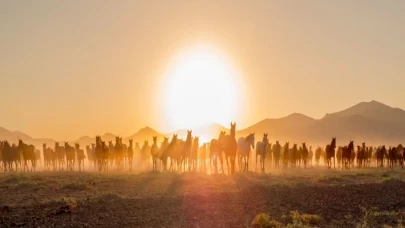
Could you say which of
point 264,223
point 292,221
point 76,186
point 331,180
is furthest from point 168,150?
point 264,223

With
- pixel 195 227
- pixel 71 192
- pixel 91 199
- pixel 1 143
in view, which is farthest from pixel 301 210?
pixel 1 143

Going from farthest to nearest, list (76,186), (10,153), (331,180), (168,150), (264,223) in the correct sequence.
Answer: (10,153) → (168,150) → (331,180) → (76,186) → (264,223)

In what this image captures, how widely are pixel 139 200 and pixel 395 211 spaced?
14.0 metres

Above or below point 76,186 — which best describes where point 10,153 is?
above

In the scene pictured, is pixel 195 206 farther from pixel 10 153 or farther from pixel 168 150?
pixel 10 153

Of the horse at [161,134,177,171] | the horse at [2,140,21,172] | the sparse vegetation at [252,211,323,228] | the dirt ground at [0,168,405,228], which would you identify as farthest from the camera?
the horse at [2,140,21,172]

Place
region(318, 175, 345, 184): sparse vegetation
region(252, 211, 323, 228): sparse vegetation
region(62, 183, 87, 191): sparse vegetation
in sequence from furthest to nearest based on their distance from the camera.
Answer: region(318, 175, 345, 184): sparse vegetation < region(62, 183, 87, 191): sparse vegetation < region(252, 211, 323, 228): sparse vegetation

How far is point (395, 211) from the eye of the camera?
18672mm

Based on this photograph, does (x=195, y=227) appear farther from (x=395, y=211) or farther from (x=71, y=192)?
(x=71, y=192)

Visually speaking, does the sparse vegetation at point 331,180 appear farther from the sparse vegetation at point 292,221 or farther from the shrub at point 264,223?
the shrub at point 264,223

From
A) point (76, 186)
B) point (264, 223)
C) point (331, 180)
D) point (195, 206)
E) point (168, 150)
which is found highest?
point (168, 150)

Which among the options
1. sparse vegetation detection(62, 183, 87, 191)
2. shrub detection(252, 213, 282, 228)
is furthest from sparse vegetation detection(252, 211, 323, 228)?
sparse vegetation detection(62, 183, 87, 191)

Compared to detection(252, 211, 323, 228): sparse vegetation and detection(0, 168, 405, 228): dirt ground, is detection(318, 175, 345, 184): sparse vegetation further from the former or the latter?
detection(252, 211, 323, 228): sparse vegetation

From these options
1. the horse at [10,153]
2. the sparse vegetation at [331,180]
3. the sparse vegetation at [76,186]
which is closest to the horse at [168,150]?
the sparse vegetation at [76,186]
